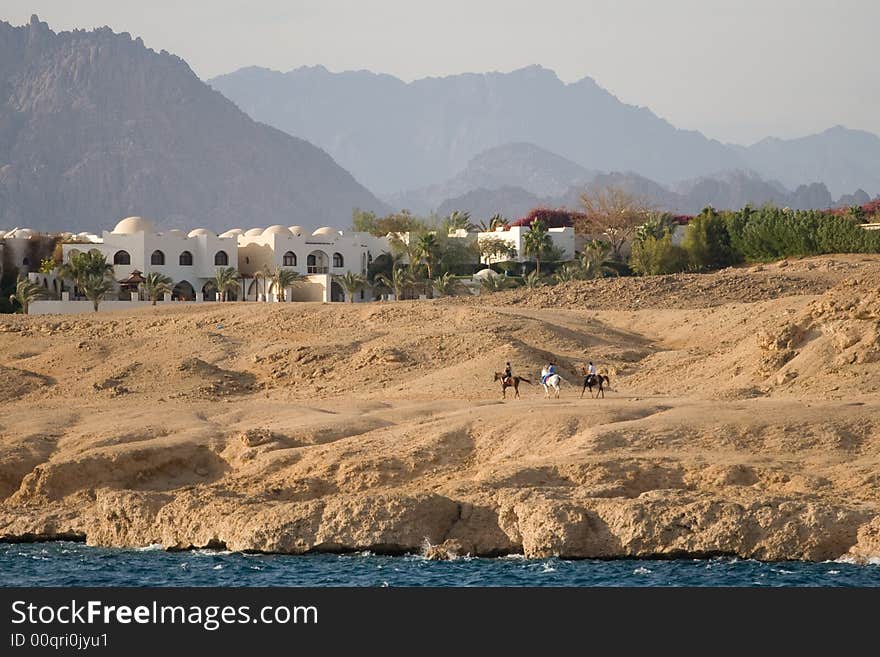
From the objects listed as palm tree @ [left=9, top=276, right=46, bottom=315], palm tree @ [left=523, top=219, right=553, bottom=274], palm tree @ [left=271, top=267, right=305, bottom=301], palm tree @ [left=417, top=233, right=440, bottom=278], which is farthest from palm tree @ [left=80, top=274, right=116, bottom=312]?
palm tree @ [left=523, top=219, right=553, bottom=274]

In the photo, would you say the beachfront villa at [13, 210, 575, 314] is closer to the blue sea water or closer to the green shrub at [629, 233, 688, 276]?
the green shrub at [629, 233, 688, 276]

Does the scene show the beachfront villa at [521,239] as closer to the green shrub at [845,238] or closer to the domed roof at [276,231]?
the domed roof at [276,231]

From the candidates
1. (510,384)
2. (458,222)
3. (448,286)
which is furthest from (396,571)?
(458,222)

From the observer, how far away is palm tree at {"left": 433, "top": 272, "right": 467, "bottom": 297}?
68.7m

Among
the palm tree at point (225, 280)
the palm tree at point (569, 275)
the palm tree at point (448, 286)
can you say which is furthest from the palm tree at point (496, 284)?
the palm tree at point (225, 280)

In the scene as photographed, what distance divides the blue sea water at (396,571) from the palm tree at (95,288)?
37.8 m

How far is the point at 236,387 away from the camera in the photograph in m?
42.0

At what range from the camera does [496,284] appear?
68875mm

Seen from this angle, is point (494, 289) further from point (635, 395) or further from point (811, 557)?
point (811, 557)

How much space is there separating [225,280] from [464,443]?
4127 cm

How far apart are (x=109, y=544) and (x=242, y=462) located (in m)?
3.80

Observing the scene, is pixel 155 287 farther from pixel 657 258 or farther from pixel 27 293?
pixel 657 258

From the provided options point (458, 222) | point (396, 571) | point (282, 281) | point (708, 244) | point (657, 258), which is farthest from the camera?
point (458, 222)

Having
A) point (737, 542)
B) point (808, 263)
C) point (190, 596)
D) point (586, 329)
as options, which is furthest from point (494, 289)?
point (190, 596)
